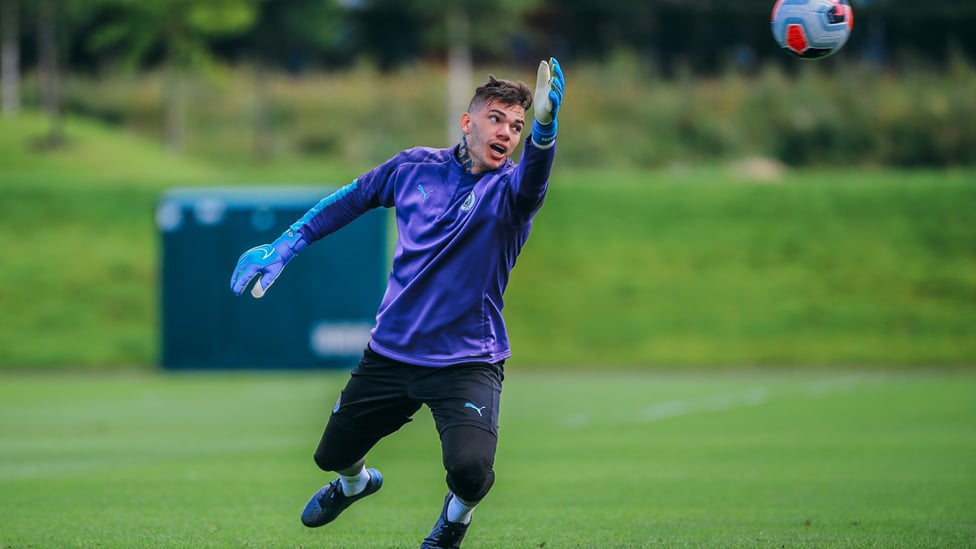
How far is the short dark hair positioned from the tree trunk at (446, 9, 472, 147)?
35.1m

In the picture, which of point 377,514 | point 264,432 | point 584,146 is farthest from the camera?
point 584,146

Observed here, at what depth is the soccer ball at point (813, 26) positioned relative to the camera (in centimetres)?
789

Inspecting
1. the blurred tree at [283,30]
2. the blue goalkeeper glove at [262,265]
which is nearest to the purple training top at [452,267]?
the blue goalkeeper glove at [262,265]

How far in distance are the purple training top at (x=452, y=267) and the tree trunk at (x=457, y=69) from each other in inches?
1379

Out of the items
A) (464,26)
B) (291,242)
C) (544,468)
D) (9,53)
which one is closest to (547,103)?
(291,242)

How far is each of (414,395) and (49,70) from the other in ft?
117

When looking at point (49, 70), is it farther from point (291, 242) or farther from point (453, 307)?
point (453, 307)

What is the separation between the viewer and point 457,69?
4453cm

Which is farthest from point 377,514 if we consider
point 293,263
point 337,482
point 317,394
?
point 293,263

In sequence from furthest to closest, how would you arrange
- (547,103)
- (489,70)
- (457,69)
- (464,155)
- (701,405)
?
1. (489,70)
2. (457,69)
3. (701,405)
4. (464,155)
5. (547,103)

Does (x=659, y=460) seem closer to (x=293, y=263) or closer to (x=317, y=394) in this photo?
(x=317, y=394)

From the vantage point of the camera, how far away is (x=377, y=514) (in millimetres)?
8859

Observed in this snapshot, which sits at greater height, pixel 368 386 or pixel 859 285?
pixel 368 386

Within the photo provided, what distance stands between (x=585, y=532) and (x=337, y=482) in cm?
145
